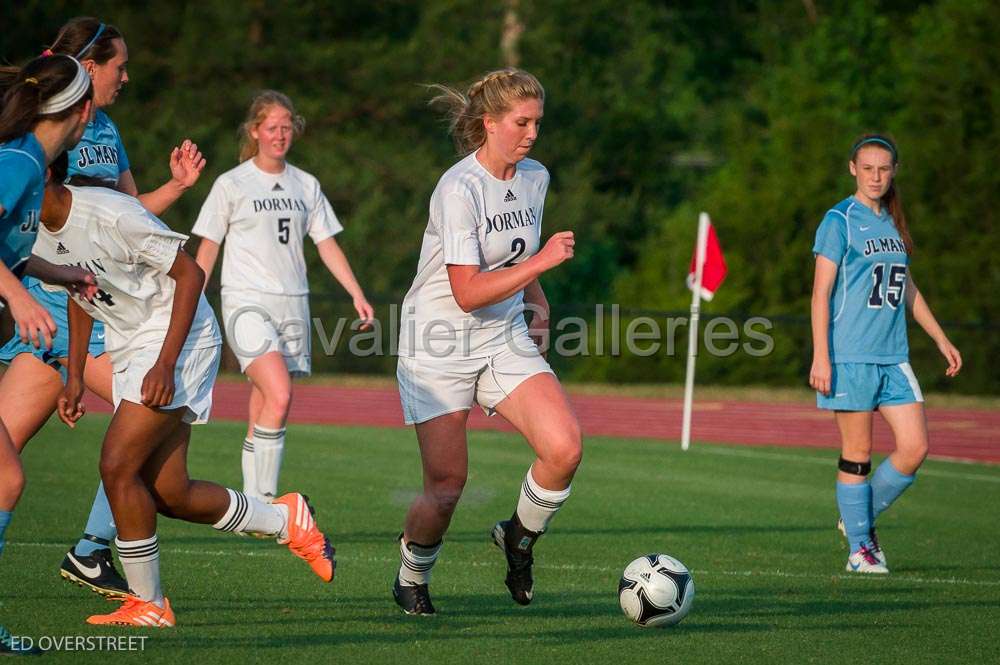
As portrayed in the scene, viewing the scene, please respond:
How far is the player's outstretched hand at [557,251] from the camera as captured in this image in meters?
5.14

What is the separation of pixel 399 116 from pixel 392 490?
20.5 meters

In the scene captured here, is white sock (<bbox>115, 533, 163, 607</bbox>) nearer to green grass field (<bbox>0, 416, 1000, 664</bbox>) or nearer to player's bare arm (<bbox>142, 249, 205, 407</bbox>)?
green grass field (<bbox>0, 416, 1000, 664</bbox>)

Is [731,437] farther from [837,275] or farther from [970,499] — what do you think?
[837,275]

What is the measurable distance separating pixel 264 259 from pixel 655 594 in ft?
12.9

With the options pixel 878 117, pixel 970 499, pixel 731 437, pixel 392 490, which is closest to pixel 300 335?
pixel 392 490

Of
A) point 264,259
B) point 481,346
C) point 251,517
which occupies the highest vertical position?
point 264,259

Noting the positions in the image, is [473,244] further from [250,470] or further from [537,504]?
[250,470]

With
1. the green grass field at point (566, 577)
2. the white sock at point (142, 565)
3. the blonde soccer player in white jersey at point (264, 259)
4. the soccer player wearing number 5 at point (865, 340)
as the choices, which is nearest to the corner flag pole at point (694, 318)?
the green grass field at point (566, 577)

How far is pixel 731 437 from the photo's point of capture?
1666 centimetres

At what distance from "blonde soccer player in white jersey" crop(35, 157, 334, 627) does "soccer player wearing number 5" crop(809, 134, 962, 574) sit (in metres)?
3.53

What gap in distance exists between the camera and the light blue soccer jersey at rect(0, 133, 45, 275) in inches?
179

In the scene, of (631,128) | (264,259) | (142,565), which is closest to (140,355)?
(142,565)

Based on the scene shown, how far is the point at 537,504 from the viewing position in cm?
573

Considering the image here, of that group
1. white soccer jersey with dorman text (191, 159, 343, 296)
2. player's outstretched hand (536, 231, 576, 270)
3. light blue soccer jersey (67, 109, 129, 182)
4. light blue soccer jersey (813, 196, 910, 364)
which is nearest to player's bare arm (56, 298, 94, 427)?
light blue soccer jersey (67, 109, 129, 182)
